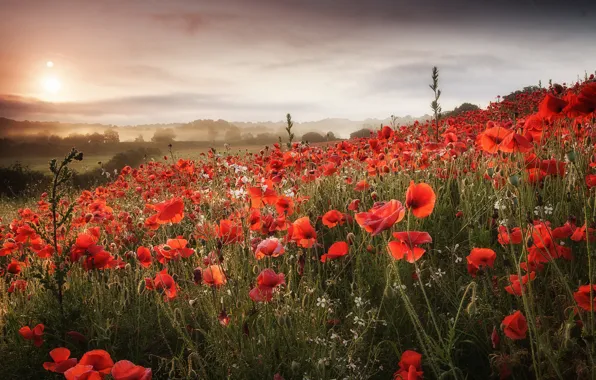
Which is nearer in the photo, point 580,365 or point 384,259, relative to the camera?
point 580,365

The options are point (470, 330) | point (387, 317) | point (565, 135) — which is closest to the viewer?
point (470, 330)

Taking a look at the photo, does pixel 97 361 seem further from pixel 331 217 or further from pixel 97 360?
pixel 331 217

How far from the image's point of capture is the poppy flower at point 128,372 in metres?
1.52

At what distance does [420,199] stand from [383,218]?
0.31 metres

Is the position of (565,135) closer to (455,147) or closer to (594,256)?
(455,147)

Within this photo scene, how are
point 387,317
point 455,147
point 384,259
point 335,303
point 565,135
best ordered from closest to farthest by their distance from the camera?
1. point 387,317
2. point 335,303
3. point 384,259
4. point 565,135
5. point 455,147

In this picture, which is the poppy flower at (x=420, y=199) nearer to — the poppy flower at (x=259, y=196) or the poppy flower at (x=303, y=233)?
the poppy flower at (x=303, y=233)

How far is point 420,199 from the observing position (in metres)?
1.90

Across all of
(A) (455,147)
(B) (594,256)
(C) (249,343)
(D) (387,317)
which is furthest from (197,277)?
(A) (455,147)

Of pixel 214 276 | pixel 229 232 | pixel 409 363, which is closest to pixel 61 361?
pixel 214 276

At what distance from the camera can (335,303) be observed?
2.67 m

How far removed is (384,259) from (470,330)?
0.79 meters

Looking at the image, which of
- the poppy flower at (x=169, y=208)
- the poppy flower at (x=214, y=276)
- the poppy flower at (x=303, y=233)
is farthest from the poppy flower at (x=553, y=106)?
the poppy flower at (x=169, y=208)

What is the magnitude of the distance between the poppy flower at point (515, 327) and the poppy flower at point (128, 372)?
59.3 inches
